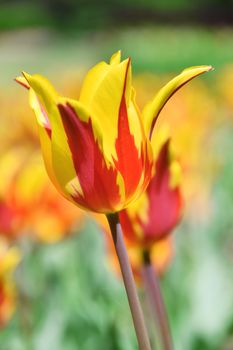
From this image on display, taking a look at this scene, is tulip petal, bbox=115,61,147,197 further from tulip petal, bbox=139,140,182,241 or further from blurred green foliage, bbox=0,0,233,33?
blurred green foliage, bbox=0,0,233,33

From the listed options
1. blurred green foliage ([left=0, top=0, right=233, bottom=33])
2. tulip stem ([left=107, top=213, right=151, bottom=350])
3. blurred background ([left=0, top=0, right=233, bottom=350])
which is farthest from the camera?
blurred green foliage ([left=0, top=0, right=233, bottom=33])

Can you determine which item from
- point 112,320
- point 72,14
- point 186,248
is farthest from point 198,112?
point 72,14

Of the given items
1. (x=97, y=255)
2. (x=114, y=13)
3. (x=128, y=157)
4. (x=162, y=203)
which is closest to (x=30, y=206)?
(x=97, y=255)

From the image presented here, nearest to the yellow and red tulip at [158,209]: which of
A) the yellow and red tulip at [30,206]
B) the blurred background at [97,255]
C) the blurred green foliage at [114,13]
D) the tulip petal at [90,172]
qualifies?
the blurred background at [97,255]

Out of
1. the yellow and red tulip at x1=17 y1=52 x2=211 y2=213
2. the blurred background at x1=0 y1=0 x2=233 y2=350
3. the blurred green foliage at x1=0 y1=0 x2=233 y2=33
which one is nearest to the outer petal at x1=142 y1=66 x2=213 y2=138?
the yellow and red tulip at x1=17 y1=52 x2=211 y2=213

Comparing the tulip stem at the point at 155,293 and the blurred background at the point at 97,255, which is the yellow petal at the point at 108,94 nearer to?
the tulip stem at the point at 155,293

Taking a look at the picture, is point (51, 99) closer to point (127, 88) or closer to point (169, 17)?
point (127, 88)

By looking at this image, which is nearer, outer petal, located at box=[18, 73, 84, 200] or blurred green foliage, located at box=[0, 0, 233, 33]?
outer petal, located at box=[18, 73, 84, 200]
